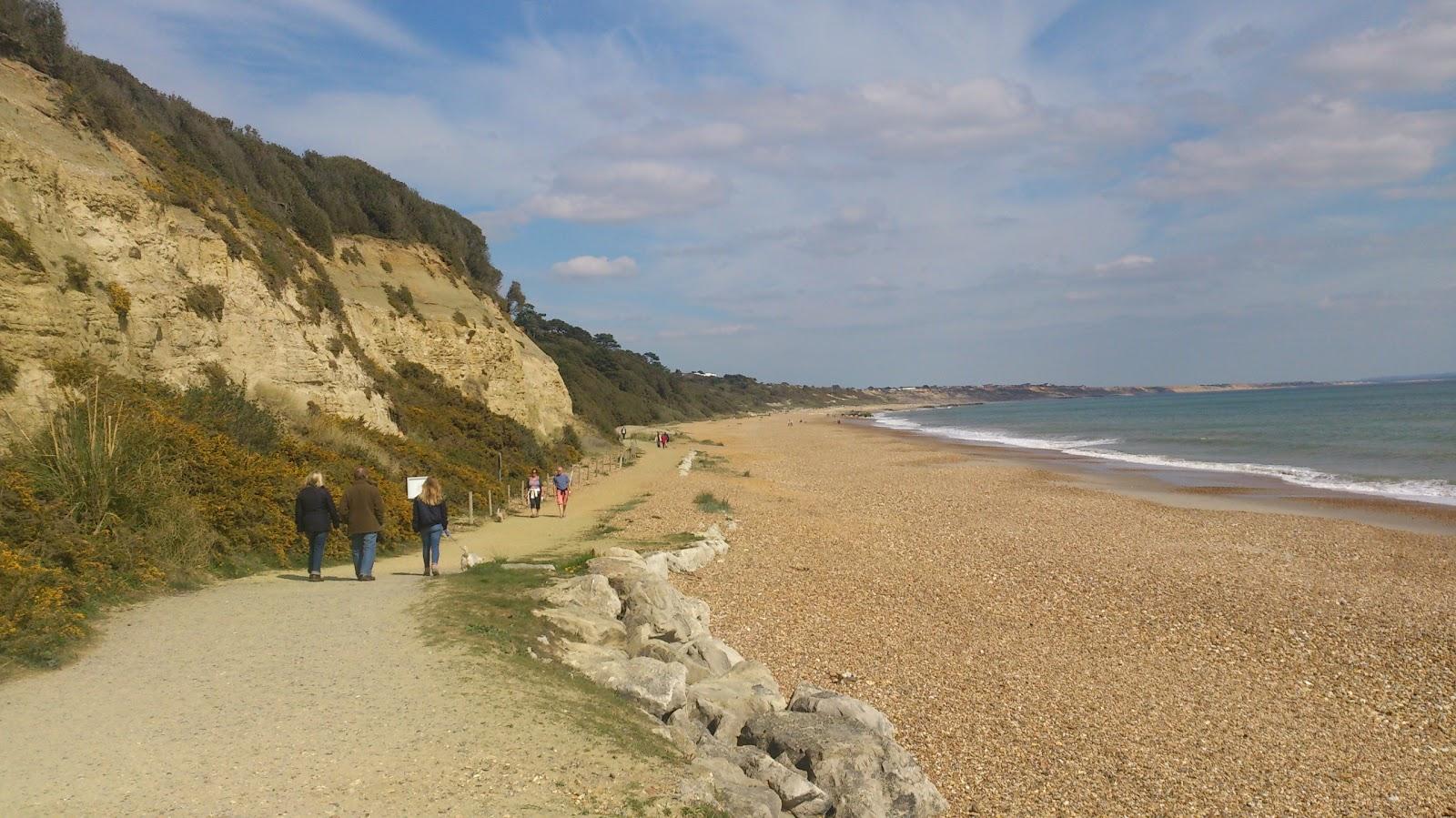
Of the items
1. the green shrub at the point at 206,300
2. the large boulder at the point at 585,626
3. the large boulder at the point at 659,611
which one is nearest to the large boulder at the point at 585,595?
the large boulder at the point at 659,611

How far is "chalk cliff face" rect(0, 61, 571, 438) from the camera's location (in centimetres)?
1118

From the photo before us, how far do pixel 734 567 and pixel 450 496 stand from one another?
6808 mm

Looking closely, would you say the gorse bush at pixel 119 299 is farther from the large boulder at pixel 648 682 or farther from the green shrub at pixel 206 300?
the large boulder at pixel 648 682

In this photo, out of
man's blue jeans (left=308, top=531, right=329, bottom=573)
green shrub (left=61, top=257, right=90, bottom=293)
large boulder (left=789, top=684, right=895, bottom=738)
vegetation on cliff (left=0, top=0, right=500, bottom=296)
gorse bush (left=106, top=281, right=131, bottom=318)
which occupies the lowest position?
large boulder (left=789, top=684, right=895, bottom=738)

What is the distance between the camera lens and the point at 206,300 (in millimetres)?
14680

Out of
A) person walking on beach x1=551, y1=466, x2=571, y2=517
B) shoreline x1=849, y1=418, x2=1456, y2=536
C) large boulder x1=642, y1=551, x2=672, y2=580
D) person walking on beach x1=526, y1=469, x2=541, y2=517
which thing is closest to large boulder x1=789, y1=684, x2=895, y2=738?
large boulder x1=642, y1=551, x2=672, y2=580

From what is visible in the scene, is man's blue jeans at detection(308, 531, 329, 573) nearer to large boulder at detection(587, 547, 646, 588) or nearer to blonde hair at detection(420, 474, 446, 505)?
blonde hair at detection(420, 474, 446, 505)

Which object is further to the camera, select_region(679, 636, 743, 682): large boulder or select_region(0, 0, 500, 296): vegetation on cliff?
select_region(0, 0, 500, 296): vegetation on cliff

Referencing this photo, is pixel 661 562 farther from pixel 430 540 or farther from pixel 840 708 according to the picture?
pixel 840 708

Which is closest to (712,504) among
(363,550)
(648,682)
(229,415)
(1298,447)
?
(229,415)

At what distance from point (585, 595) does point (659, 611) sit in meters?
0.83

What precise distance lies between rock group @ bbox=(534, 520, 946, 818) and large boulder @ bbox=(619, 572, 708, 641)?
0.05ft

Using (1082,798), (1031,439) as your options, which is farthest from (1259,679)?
(1031,439)

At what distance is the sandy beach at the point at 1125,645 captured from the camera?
707 cm
